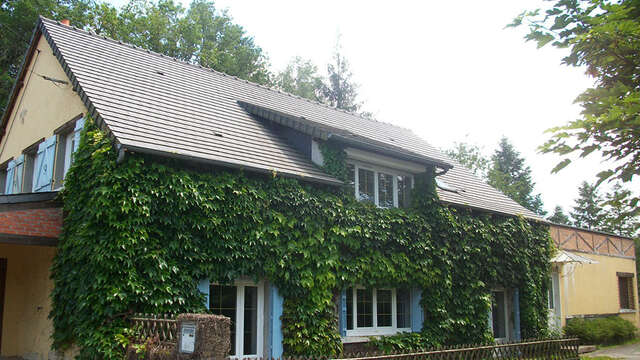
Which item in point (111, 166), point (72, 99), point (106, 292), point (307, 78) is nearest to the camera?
point (106, 292)

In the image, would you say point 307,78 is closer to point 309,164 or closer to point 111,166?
point 309,164

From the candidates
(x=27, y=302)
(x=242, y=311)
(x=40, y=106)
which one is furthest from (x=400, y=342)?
(x=40, y=106)

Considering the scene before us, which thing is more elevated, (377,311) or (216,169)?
(216,169)

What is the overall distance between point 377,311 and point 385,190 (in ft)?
10.6

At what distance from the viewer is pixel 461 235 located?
50.5ft

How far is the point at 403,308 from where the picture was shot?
14.5 metres

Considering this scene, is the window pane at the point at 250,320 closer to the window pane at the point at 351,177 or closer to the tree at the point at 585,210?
the window pane at the point at 351,177

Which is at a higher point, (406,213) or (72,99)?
(72,99)

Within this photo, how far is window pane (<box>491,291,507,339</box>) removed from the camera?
57.5ft

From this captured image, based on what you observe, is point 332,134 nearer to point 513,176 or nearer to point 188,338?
point 188,338

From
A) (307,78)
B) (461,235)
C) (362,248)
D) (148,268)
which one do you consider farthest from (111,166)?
(307,78)

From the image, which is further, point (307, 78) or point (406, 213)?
point (307, 78)

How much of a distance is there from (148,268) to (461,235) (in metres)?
9.23

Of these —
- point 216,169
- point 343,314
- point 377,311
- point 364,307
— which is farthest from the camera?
point 377,311
